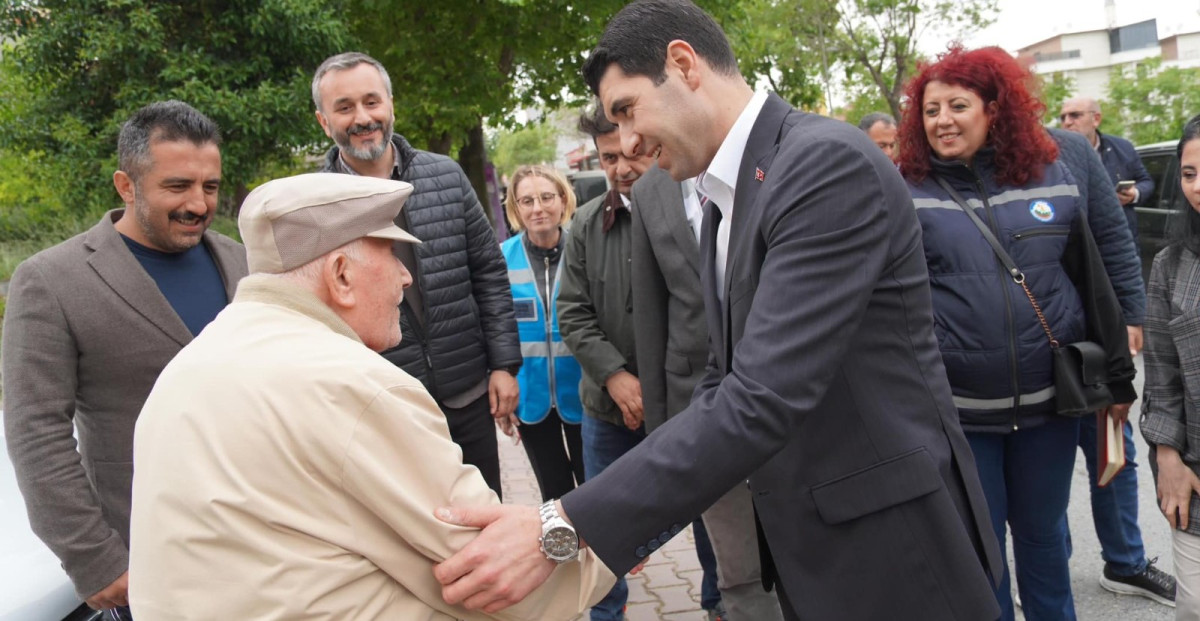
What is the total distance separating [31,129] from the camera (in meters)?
10.7

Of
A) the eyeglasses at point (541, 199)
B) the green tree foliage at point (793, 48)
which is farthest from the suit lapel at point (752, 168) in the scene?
the green tree foliage at point (793, 48)

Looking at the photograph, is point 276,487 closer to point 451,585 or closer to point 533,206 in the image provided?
point 451,585

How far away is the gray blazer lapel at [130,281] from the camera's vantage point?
9.53 feet

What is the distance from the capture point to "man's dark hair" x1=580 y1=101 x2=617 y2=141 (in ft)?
13.8

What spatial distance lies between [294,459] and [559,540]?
0.61 m

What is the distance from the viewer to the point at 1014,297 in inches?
131

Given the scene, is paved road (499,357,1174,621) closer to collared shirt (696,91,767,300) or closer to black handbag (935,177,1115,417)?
black handbag (935,177,1115,417)

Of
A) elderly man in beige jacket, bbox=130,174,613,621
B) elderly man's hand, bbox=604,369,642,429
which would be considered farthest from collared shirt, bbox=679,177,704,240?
elderly man in beige jacket, bbox=130,174,613,621

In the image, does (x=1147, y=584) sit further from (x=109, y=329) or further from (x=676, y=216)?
(x=109, y=329)

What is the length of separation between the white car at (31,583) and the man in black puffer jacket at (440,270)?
139cm

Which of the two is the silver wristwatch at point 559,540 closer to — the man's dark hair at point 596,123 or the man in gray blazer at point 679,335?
the man in gray blazer at point 679,335

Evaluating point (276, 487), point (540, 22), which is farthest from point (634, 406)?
point (540, 22)

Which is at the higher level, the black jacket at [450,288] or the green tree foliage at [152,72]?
the green tree foliage at [152,72]

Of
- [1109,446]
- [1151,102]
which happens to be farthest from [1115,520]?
Answer: [1151,102]
